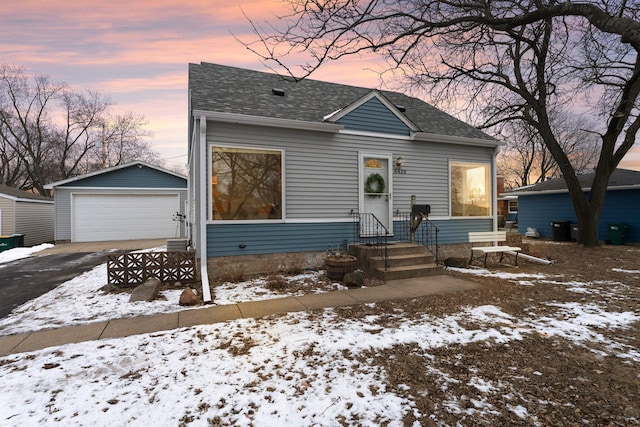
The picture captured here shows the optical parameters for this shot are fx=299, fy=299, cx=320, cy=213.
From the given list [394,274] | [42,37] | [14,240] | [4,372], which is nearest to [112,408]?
[4,372]

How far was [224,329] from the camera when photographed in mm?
3895

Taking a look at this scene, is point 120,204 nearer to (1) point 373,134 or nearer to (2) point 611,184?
(1) point 373,134

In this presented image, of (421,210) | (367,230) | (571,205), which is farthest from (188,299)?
(571,205)

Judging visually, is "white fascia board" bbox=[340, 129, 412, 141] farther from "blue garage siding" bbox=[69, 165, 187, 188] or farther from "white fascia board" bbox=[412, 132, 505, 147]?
"blue garage siding" bbox=[69, 165, 187, 188]

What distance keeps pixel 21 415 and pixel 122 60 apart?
10.6 m

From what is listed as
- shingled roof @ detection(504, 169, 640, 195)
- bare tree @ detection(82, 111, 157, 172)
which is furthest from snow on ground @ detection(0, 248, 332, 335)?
bare tree @ detection(82, 111, 157, 172)

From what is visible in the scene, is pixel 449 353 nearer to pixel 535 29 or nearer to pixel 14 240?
pixel 535 29

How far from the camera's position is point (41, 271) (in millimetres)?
8062

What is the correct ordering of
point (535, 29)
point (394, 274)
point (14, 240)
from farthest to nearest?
1. point (14, 240)
2. point (535, 29)
3. point (394, 274)

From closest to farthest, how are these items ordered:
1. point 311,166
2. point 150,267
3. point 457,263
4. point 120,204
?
point 150,267 → point 311,166 → point 457,263 → point 120,204

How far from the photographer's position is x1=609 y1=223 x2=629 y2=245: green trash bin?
42.1ft

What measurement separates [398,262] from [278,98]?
5.35 metres

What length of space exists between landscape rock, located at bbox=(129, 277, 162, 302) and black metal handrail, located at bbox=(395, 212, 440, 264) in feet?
19.6

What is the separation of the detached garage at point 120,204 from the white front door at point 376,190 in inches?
400
